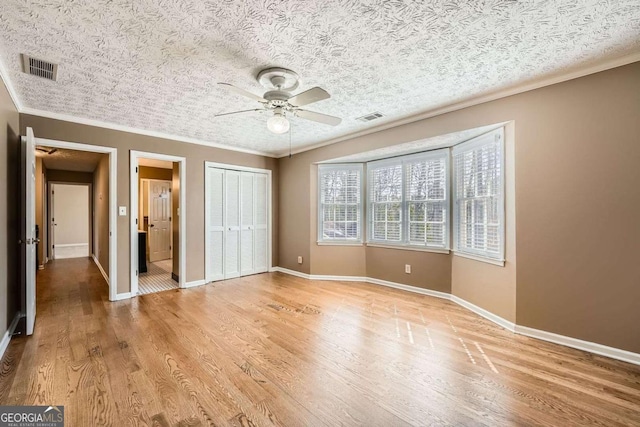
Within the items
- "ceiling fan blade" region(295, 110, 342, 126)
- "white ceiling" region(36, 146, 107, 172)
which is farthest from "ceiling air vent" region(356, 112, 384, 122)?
"white ceiling" region(36, 146, 107, 172)

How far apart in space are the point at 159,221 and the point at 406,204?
21.1 feet

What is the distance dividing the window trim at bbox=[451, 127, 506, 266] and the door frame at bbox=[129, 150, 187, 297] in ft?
13.9

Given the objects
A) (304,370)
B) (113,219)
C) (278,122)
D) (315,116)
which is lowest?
(304,370)

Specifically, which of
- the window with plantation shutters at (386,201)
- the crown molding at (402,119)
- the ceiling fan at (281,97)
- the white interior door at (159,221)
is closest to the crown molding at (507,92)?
the crown molding at (402,119)

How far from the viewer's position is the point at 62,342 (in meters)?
2.64

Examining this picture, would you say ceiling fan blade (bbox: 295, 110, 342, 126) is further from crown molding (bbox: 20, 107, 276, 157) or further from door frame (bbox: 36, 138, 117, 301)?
door frame (bbox: 36, 138, 117, 301)

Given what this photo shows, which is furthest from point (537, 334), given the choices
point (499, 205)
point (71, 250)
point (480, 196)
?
point (71, 250)

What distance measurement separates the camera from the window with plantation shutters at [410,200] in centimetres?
411

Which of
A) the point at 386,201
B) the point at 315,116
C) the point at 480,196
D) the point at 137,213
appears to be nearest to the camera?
the point at 315,116

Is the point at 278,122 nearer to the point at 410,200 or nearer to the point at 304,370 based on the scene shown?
the point at 304,370

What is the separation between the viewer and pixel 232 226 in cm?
527

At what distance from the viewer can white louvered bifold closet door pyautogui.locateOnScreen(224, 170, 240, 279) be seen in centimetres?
520

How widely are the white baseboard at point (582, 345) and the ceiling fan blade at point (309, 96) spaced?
3011mm

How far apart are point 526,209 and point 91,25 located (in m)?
3.99
